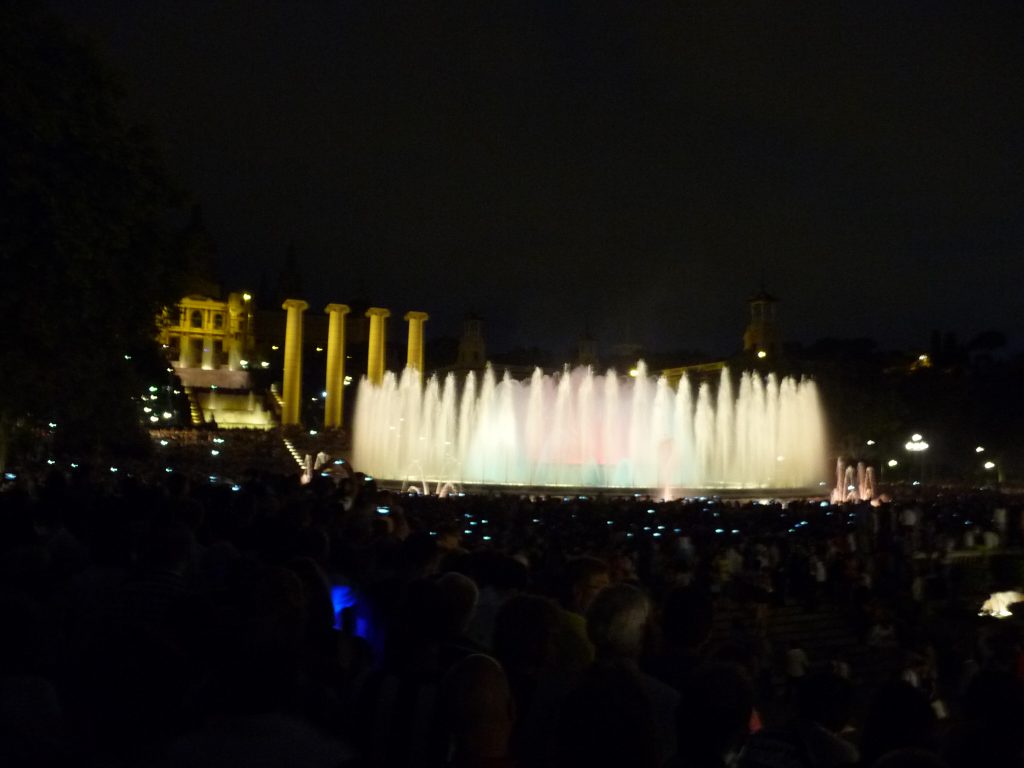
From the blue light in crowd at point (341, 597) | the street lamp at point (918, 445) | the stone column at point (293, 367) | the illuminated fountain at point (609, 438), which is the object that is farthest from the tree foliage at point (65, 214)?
the street lamp at point (918, 445)

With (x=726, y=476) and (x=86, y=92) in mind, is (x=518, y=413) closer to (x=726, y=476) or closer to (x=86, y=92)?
(x=726, y=476)

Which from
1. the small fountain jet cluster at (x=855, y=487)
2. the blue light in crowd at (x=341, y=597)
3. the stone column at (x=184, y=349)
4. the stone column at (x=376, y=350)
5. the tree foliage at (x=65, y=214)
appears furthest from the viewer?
the stone column at (x=184, y=349)

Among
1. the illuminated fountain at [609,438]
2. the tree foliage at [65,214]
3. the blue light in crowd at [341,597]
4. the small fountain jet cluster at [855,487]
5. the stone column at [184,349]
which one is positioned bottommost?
the blue light in crowd at [341,597]

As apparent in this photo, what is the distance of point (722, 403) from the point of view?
2041 inches

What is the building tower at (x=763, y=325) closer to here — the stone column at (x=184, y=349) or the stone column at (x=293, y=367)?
the stone column at (x=293, y=367)

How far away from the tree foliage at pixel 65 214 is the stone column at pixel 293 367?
50536mm

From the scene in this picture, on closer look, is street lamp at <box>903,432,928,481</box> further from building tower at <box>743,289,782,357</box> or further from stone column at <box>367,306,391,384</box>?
stone column at <box>367,306,391,384</box>

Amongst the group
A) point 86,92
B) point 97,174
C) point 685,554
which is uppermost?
point 86,92

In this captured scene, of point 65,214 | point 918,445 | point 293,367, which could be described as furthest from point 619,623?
point 918,445

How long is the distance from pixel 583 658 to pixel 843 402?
237 feet

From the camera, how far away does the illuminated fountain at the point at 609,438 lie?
47.3 m

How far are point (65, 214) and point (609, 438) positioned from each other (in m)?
31.3

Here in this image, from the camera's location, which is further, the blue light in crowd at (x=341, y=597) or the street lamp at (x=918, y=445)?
the street lamp at (x=918, y=445)

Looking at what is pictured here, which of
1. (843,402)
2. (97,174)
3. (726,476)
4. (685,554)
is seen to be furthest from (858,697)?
(843,402)
